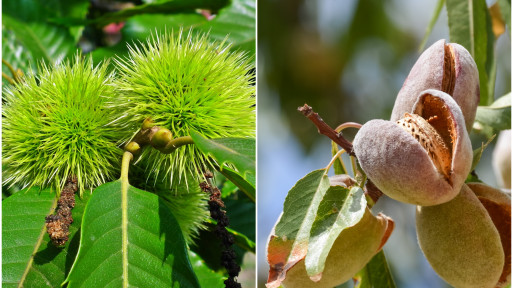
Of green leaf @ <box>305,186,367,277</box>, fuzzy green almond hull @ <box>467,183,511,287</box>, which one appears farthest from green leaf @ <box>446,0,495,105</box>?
green leaf @ <box>305,186,367,277</box>

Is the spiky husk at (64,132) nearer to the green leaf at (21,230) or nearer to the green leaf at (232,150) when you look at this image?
the green leaf at (21,230)

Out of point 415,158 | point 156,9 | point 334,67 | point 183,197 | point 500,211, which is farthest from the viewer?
point 334,67

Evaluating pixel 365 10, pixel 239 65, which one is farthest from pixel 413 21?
pixel 239 65

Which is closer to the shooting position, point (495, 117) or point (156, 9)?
point (495, 117)

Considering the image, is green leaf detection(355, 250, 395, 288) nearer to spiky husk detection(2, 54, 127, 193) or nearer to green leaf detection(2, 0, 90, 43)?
spiky husk detection(2, 54, 127, 193)

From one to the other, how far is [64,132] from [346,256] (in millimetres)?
325

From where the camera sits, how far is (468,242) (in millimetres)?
519

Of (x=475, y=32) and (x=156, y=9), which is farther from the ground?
(x=156, y=9)

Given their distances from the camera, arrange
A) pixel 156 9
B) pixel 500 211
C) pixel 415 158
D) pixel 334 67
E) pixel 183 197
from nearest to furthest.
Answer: pixel 415 158 → pixel 500 211 → pixel 183 197 → pixel 156 9 → pixel 334 67

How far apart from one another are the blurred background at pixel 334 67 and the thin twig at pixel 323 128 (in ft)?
2.19

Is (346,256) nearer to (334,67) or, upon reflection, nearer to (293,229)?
(293,229)

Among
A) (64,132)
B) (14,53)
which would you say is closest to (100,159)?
(64,132)

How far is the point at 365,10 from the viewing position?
1.36 m

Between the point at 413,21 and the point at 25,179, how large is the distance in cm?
88
